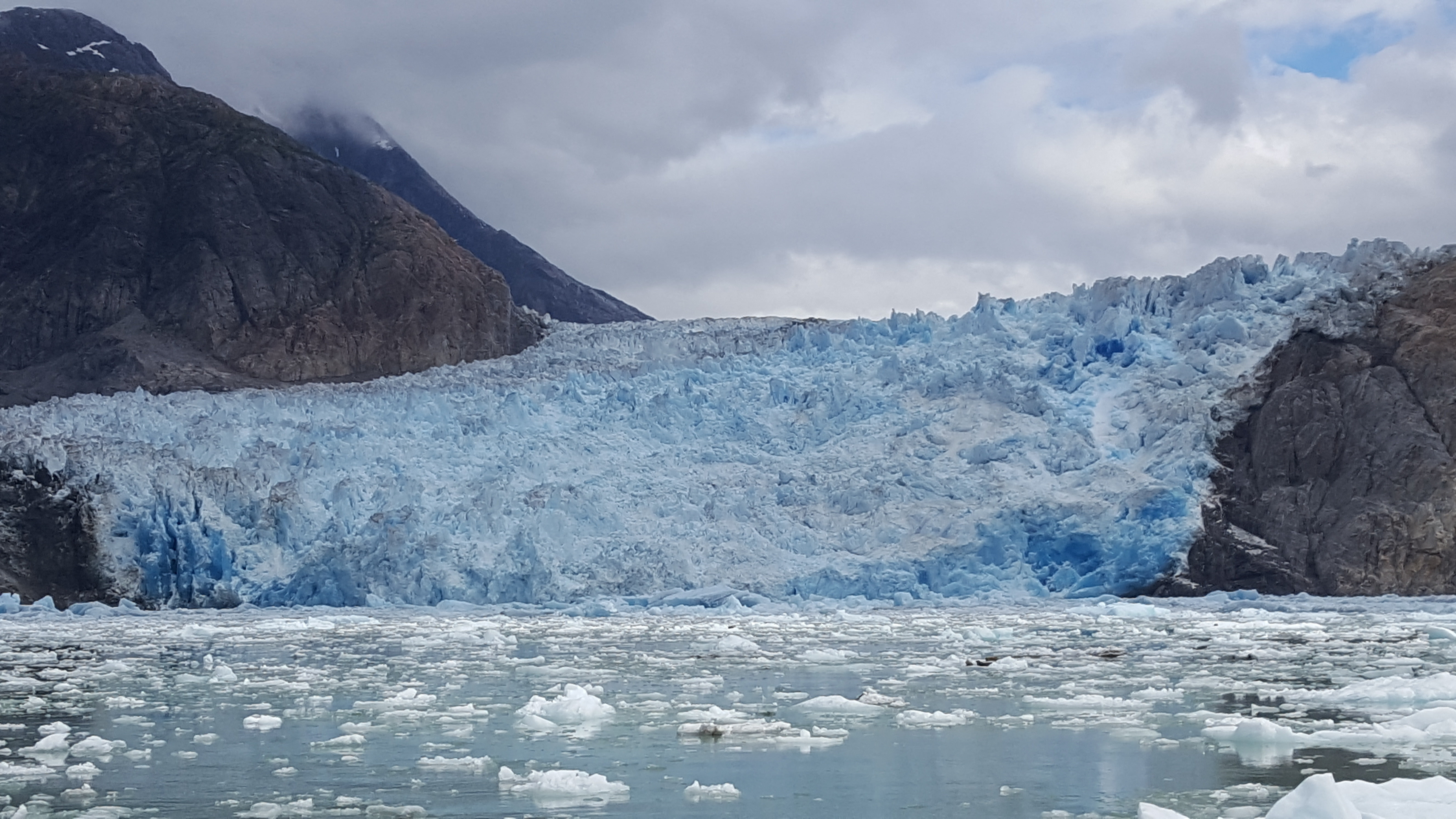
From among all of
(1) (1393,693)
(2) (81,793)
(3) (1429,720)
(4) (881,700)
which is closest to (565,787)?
(2) (81,793)

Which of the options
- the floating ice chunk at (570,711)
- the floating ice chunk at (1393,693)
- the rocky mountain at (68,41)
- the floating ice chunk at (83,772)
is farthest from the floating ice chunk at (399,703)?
the rocky mountain at (68,41)

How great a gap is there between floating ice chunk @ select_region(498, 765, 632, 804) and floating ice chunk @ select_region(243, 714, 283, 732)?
207cm

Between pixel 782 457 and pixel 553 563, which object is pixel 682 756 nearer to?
pixel 553 563

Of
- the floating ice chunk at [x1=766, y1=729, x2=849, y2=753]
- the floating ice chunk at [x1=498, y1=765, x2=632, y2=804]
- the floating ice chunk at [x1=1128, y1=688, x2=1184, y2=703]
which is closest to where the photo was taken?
the floating ice chunk at [x1=498, y1=765, x2=632, y2=804]

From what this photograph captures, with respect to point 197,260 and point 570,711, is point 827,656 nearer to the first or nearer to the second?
point 570,711

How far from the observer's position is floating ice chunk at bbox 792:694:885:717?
22.5 feet

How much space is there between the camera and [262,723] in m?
6.64

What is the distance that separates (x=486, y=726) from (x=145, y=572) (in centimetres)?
1344

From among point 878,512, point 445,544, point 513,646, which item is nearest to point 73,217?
point 445,544

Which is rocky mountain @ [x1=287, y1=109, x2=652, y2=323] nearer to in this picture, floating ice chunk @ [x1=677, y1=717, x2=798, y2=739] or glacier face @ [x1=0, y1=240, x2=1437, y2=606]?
glacier face @ [x1=0, y1=240, x2=1437, y2=606]

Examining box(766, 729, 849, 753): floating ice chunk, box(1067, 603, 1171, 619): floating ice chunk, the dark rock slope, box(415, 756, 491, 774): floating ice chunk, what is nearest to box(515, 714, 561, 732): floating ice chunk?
box(415, 756, 491, 774): floating ice chunk

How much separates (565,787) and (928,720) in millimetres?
2258

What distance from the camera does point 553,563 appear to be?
1744 cm

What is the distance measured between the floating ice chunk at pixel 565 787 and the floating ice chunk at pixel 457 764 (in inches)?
12.6
